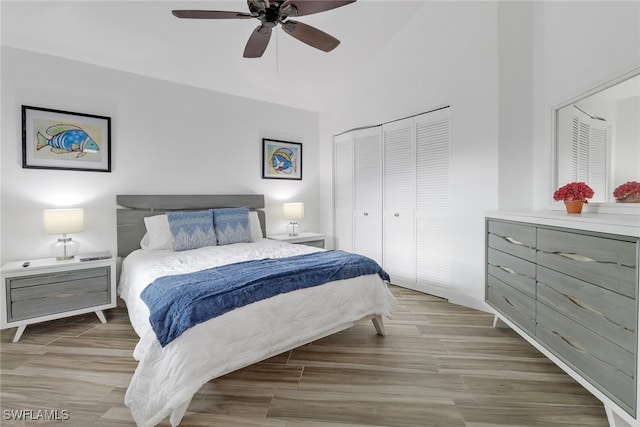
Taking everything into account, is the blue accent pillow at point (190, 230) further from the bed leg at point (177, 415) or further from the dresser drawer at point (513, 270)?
the dresser drawer at point (513, 270)

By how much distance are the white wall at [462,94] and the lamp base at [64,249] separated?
3.74 m

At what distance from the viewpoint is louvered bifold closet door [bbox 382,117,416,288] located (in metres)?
3.65

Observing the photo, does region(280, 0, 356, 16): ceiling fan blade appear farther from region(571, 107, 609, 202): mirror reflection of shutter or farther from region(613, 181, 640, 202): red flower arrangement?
region(613, 181, 640, 202): red flower arrangement

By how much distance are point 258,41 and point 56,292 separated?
262 cm

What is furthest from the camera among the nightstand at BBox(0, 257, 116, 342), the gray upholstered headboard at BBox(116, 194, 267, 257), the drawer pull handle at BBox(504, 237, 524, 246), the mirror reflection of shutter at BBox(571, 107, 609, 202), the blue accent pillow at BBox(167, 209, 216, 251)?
the gray upholstered headboard at BBox(116, 194, 267, 257)

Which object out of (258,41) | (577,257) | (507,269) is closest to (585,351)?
(577,257)

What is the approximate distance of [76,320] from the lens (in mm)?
2779

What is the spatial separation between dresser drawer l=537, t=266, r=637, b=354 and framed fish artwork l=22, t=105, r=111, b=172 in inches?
156

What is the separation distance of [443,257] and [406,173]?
110 cm

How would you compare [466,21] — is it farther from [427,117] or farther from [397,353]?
[397,353]

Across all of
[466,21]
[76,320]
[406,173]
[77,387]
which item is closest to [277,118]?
[406,173]

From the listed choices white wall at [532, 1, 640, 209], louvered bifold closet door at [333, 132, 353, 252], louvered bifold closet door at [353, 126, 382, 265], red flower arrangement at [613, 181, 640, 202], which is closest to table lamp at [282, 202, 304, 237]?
louvered bifold closet door at [333, 132, 353, 252]

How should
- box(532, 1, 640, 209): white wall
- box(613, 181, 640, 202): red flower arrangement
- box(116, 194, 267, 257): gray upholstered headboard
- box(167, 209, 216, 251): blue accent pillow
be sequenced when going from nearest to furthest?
box(613, 181, 640, 202): red flower arrangement → box(532, 1, 640, 209): white wall → box(167, 209, 216, 251): blue accent pillow → box(116, 194, 267, 257): gray upholstered headboard

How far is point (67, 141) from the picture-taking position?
114 inches
